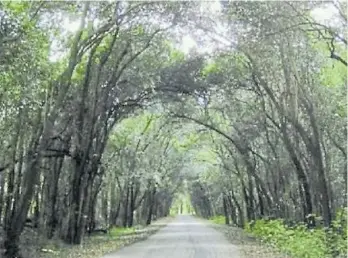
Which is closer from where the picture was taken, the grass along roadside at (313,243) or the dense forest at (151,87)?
the grass along roadside at (313,243)

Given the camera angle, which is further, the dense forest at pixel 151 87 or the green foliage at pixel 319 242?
the dense forest at pixel 151 87

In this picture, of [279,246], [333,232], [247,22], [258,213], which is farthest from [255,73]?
[258,213]

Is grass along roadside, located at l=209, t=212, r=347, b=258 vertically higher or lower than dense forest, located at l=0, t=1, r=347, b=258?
lower

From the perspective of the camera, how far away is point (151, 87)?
1139 inches

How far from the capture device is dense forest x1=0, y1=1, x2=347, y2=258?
17344mm

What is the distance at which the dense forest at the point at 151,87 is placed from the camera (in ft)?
56.9

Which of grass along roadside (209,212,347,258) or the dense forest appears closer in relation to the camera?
grass along roadside (209,212,347,258)

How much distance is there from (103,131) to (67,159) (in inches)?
167

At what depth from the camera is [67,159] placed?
33.2m

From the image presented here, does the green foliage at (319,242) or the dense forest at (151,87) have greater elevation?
the dense forest at (151,87)

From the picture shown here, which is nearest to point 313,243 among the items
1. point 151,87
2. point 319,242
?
point 319,242

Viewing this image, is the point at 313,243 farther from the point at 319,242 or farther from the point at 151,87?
the point at 151,87

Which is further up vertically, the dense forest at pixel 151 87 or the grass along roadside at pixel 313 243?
the dense forest at pixel 151 87

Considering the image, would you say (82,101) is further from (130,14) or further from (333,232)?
(333,232)
